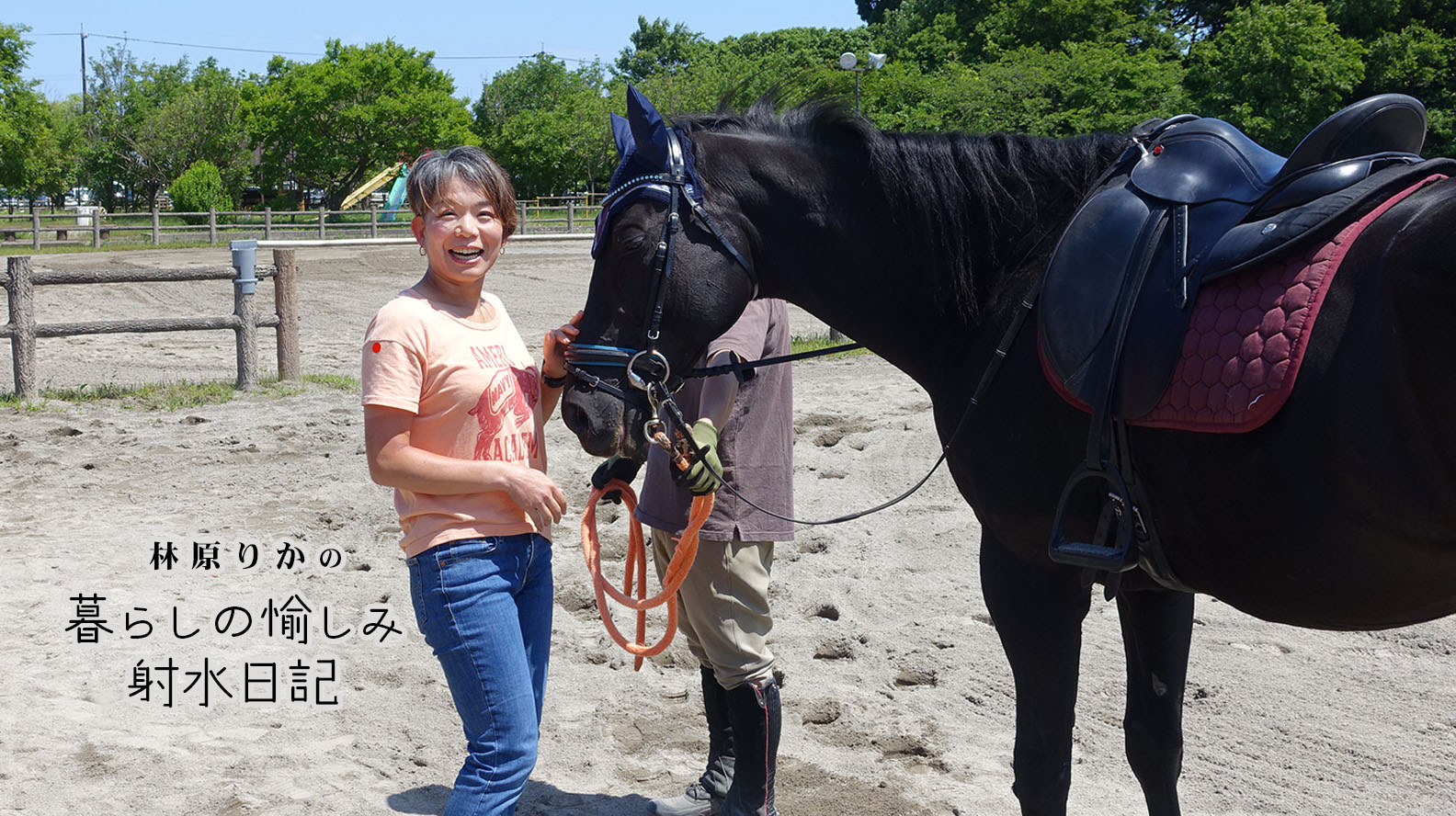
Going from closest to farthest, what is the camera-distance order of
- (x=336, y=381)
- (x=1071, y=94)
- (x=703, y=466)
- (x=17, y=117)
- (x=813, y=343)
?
1. (x=703, y=466)
2. (x=336, y=381)
3. (x=813, y=343)
4. (x=1071, y=94)
5. (x=17, y=117)

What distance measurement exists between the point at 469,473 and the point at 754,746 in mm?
1291

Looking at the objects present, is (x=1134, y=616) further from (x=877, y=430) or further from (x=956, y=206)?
(x=877, y=430)

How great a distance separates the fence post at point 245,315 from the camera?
8.77 metres

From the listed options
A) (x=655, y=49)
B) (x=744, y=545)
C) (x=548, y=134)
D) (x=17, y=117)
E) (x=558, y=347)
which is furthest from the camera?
(x=655, y=49)

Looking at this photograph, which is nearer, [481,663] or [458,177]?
[481,663]

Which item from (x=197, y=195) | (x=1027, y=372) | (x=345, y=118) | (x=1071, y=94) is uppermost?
(x=345, y=118)

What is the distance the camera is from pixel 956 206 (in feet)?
8.23

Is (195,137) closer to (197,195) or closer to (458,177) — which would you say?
(197,195)

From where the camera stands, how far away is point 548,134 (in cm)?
4547

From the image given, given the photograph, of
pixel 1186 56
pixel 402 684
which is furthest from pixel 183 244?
pixel 402 684

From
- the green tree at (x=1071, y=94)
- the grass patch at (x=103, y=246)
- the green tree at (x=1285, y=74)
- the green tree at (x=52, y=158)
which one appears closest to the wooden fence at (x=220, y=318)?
the green tree at (x=1071, y=94)

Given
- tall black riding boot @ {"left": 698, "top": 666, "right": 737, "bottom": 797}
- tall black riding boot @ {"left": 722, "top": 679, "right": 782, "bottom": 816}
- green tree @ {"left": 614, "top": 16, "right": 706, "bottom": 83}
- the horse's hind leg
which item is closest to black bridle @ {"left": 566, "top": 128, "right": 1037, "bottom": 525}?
the horse's hind leg

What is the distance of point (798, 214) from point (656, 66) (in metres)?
69.2

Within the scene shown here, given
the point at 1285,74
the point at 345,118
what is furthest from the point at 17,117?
the point at 1285,74
